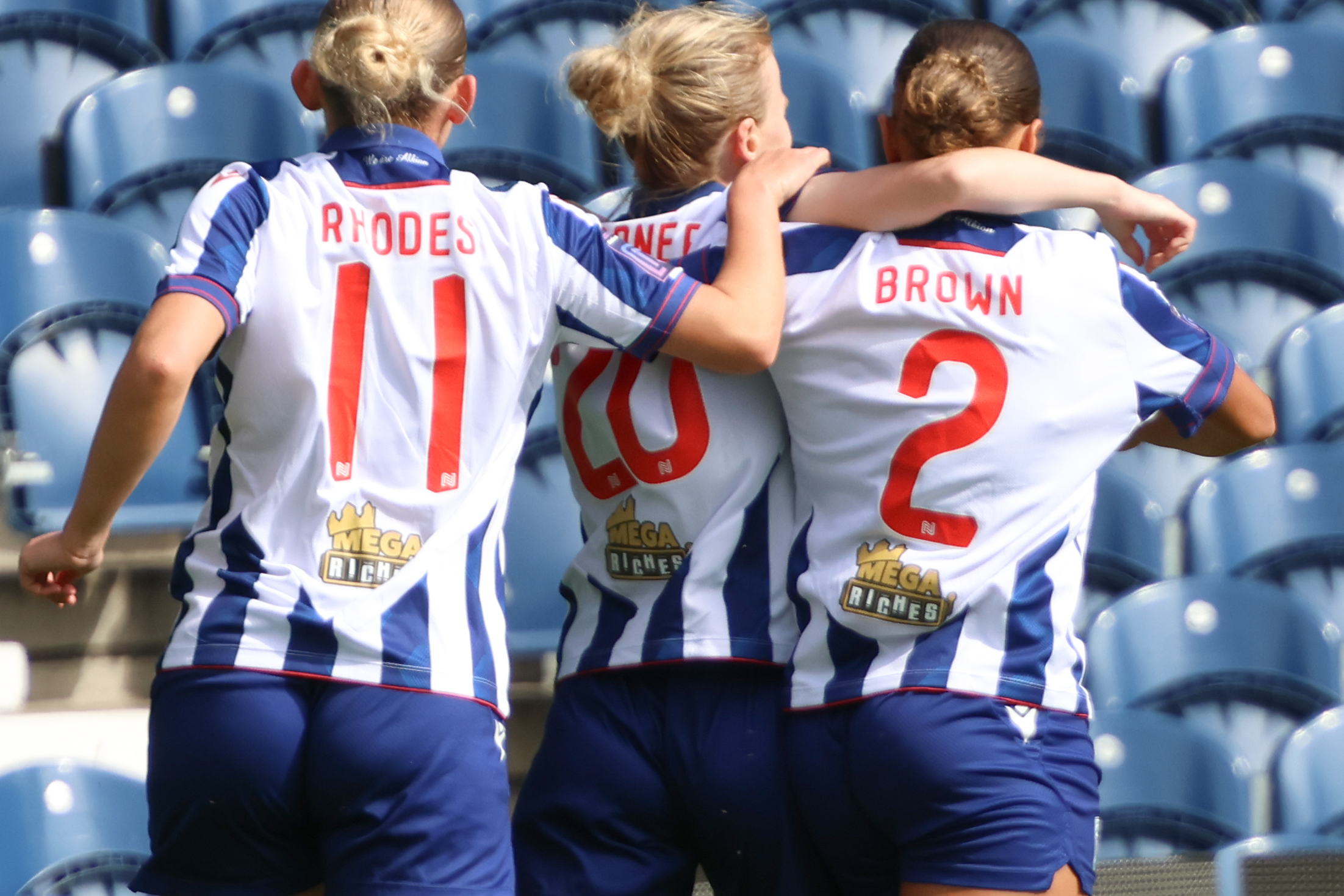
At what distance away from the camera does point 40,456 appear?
2.44 metres

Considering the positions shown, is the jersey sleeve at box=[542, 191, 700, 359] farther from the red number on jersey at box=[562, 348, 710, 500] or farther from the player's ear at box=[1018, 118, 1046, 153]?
the player's ear at box=[1018, 118, 1046, 153]

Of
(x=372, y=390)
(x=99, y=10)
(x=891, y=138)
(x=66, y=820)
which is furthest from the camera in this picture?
(x=99, y=10)

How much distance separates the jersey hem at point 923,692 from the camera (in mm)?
1412

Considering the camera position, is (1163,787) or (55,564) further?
(1163,787)

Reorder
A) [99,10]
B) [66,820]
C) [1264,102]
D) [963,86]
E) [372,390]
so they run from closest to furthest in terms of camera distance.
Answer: [372,390] < [963,86] < [66,820] < [99,10] < [1264,102]

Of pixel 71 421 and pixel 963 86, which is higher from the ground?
pixel 963 86

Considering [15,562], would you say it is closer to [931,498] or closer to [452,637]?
[452,637]

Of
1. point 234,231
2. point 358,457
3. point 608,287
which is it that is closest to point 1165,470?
point 608,287

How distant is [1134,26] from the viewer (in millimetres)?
3414

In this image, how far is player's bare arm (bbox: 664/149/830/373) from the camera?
141cm

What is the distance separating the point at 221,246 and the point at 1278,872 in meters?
2.22

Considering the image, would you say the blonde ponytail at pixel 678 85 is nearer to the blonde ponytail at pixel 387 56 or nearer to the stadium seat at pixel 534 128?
the blonde ponytail at pixel 387 56

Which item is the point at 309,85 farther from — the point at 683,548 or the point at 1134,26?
the point at 1134,26

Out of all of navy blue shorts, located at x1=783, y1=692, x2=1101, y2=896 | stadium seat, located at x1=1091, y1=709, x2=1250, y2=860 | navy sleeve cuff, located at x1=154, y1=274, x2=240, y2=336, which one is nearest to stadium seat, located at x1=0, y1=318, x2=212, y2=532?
navy sleeve cuff, located at x1=154, y1=274, x2=240, y2=336
